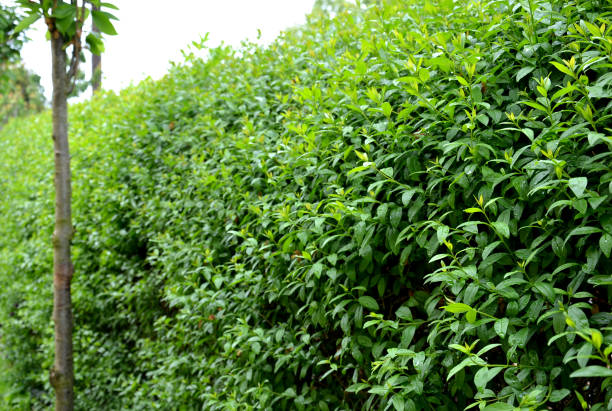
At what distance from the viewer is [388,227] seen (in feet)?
7.50

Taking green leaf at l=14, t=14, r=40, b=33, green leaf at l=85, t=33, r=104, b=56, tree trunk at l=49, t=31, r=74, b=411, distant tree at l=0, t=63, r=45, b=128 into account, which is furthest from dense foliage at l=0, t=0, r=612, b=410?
distant tree at l=0, t=63, r=45, b=128

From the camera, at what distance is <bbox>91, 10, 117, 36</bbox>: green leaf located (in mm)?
3252

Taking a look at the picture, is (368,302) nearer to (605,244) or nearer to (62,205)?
(605,244)

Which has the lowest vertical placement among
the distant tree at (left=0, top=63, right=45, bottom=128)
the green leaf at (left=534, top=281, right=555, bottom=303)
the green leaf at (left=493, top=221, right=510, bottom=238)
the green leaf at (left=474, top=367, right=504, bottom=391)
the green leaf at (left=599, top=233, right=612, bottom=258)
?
the green leaf at (left=474, top=367, right=504, bottom=391)

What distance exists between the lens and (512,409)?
1.61 metres

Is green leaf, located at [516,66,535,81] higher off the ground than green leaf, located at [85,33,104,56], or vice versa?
green leaf, located at [85,33,104,56]

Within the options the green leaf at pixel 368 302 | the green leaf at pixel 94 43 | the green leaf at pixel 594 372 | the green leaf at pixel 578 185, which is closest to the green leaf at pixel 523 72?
the green leaf at pixel 578 185

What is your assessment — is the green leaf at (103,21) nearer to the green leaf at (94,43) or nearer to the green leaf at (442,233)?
the green leaf at (94,43)

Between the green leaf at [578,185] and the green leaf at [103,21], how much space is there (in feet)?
9.14

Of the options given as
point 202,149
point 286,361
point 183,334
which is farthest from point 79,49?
point 286,361

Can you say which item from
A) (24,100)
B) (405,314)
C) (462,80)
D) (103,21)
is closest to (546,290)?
(405,314)

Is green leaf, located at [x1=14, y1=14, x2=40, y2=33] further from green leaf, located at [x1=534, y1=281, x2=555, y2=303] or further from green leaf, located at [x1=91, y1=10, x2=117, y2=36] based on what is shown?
green leaf, located at [x1=534, y1=281, x2=555, y2=303]

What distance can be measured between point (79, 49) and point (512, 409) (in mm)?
3241

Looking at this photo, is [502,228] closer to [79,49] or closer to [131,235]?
[79,49]
